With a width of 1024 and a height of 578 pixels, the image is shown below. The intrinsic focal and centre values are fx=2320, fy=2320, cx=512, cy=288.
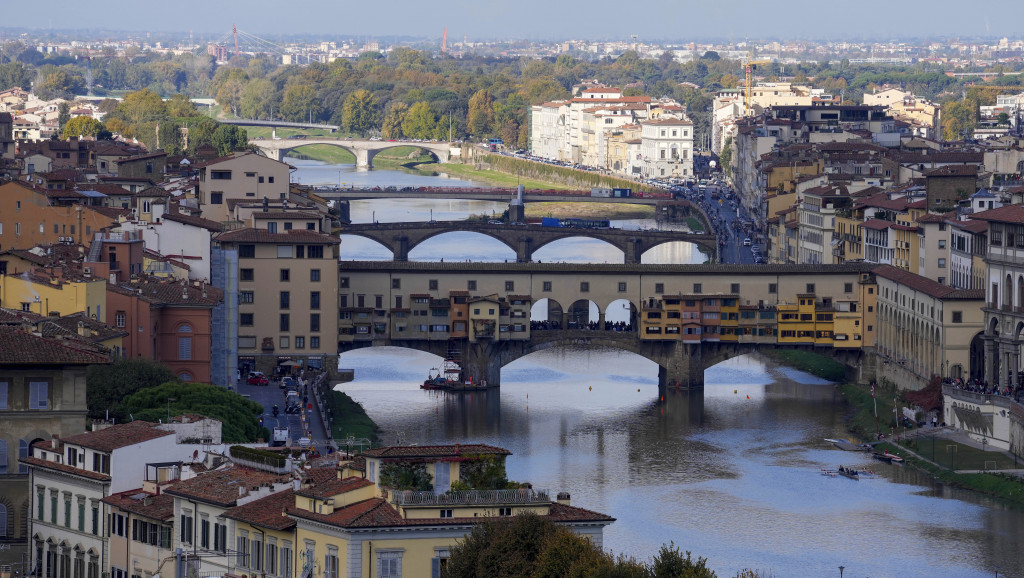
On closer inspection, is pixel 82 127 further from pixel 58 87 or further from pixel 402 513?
pixel 402 513

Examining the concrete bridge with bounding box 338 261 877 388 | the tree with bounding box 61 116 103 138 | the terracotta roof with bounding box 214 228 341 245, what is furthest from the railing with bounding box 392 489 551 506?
the tree with bounding box 61 116 103 138

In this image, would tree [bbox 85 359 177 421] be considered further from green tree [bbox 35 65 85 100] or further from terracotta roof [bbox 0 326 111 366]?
green tree [bbox 35 65 85 100]

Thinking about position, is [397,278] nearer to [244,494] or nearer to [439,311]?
[439,311]

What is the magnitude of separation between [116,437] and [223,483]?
2.10 meters

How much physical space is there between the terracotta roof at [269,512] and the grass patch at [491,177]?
90.6 meters

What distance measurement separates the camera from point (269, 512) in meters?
20.9

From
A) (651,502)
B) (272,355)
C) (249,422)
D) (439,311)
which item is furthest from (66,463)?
(439,311)

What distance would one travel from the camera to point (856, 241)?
5791cm

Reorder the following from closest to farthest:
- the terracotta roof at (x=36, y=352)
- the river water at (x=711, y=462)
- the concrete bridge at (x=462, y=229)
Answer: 1. the terracotta roof at (x=36, y=352)
2. the river water at (x=711, y=462)
3. the concrete bridge at (x=462, y=229)

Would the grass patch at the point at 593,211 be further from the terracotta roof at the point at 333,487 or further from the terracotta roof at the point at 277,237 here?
the terracotta roof at the point at 333,487

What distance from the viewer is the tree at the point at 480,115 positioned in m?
146

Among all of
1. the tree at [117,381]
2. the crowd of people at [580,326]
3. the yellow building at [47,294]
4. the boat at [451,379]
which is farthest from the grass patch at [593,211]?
the tree at [117,381]

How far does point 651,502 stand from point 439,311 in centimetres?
1647

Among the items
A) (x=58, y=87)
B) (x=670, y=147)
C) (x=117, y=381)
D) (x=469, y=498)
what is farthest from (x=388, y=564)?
(x=58, y=87)
